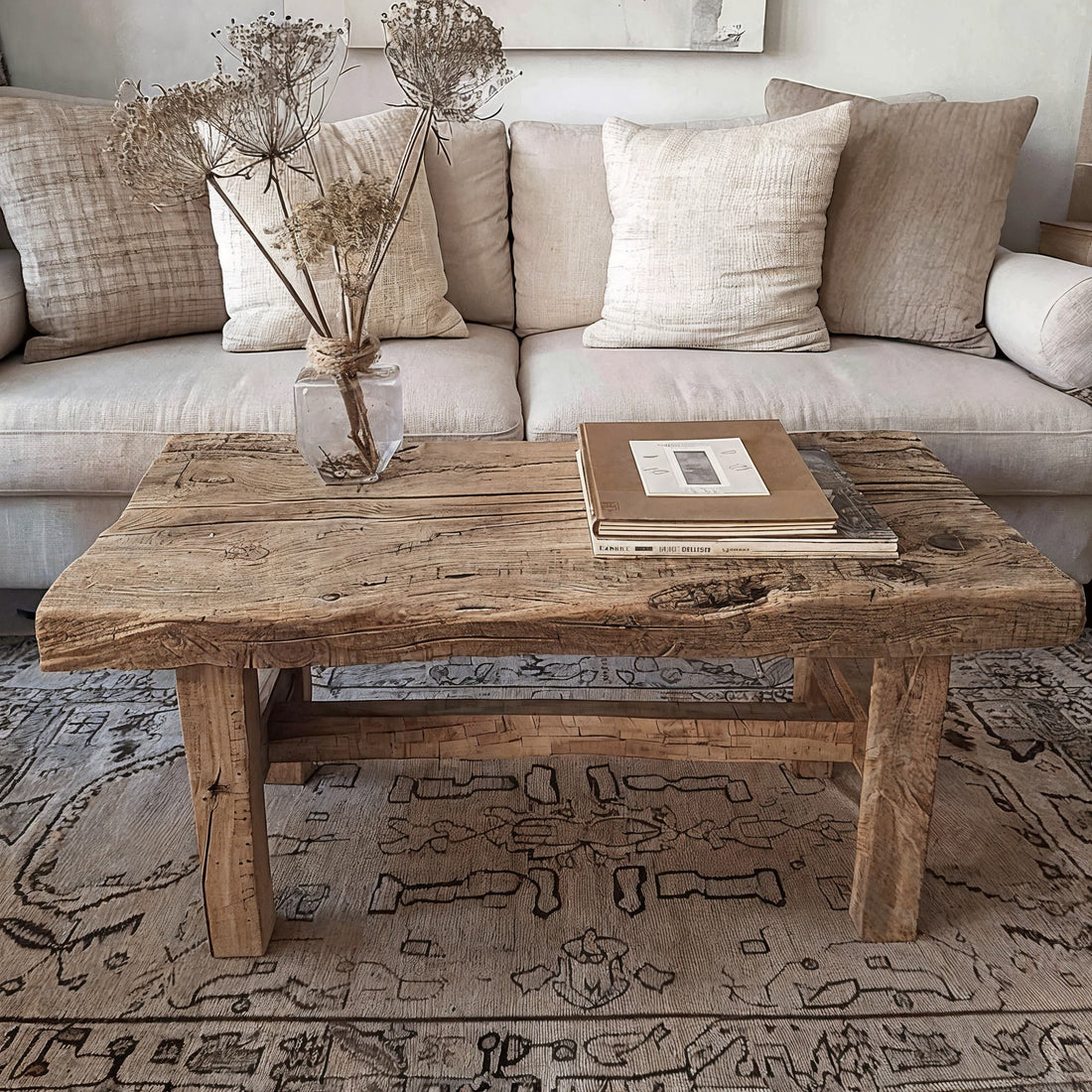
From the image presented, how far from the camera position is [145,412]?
1919mm

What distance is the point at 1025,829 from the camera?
1529mm

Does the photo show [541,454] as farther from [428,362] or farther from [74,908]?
[74,908]

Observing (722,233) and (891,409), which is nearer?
(891,409)

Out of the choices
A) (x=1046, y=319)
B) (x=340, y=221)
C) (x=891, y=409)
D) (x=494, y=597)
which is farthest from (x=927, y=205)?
(x=494, y=597)

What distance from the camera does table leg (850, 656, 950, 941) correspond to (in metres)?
1.19

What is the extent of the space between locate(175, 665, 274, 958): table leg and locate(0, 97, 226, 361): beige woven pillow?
1268mm

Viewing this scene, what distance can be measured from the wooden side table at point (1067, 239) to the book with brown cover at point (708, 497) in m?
1.40

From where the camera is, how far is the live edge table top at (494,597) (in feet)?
3.60

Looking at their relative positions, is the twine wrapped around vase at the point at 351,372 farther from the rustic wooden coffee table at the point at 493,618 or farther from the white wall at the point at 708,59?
the white wall at the point at 708,59

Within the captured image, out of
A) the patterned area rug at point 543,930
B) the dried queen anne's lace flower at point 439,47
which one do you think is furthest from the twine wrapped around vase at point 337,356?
the patterned area rug at point 543,930

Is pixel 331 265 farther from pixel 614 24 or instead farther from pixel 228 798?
pixel 228 798

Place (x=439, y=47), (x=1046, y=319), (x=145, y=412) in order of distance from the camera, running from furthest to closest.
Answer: (x=1046, y=319) < (x=145, y=412) < (x=439, y=47)

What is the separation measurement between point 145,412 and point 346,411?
72 centimetres

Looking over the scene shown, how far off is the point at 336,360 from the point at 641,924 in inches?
32.4
